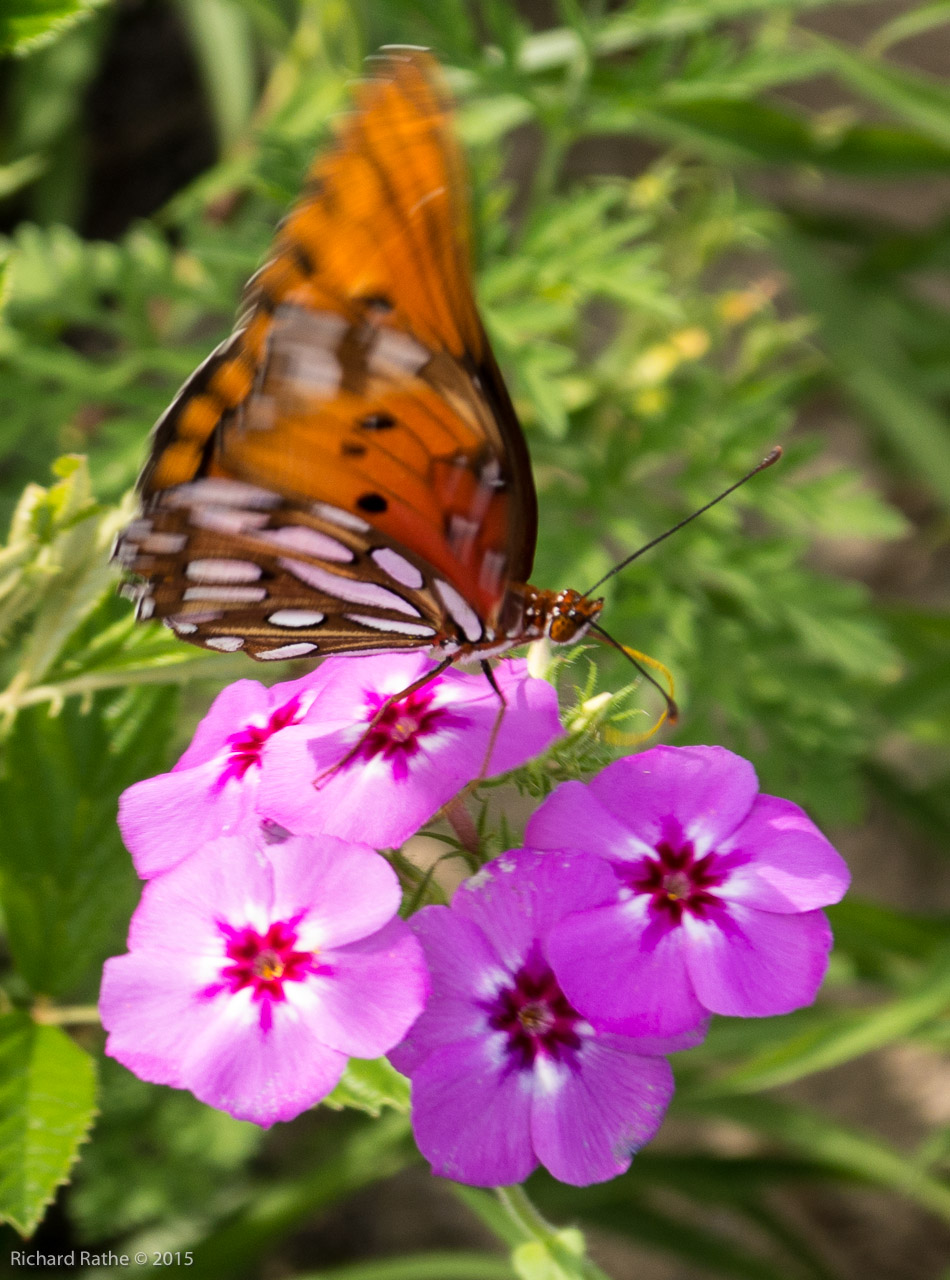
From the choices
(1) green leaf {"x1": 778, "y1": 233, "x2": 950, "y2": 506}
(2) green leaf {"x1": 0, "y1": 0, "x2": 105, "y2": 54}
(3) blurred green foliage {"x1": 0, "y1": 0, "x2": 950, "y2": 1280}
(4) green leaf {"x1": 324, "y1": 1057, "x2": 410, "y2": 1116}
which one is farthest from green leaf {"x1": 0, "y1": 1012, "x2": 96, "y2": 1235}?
(1) green leaf {"x1": 778, "y1": 233, "x2": 950, "y2": 506}

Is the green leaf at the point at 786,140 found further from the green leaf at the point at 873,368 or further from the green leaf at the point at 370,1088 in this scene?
the green leaf at the point at 370,1088

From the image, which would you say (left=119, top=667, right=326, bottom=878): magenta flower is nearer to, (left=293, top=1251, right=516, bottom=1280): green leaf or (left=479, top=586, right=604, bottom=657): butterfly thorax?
(left=479, top=586, right=604, bottom=657): butterfly thorax

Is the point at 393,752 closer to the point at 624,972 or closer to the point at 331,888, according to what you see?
the point at 331,888

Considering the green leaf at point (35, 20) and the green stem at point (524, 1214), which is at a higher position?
the green leaf at point (35, 20)

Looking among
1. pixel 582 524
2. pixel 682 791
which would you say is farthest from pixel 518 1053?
pixel 582 524

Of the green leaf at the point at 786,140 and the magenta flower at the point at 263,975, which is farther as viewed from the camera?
the green leaf at the point at 786,140

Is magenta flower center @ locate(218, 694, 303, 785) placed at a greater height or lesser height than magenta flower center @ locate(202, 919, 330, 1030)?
greater

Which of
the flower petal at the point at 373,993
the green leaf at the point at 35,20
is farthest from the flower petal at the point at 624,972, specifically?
the green leaf at the point at 35,20
